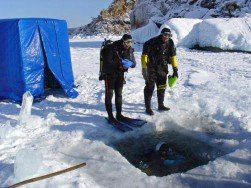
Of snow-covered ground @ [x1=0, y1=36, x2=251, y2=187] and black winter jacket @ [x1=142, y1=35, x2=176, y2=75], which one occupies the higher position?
black winter jacket @ [x1=142, y1=35, x2=176, y2=75]

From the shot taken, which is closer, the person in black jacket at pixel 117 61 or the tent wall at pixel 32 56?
the person in black jacket at pixel 117 61

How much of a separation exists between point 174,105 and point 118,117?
146cm

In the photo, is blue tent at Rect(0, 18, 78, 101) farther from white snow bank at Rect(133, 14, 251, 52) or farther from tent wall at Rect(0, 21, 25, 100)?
white snow bank at Rect(133, 14, 251, 52)

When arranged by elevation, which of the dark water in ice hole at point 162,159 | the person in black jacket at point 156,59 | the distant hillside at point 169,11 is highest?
the distant hillside at point 169,11

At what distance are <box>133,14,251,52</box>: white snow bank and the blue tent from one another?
8.06 metres

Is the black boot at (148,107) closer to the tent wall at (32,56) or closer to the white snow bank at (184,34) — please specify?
the tent wall at (32,56)

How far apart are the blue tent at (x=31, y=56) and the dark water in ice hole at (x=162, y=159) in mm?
3027

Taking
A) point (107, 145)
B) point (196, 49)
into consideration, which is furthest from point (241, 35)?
point (107, 145)

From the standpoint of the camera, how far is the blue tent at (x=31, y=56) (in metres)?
7.39

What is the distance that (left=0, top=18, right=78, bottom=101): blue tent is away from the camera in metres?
7.39

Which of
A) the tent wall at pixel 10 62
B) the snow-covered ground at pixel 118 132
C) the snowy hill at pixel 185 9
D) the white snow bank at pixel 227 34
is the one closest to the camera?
the snow-covered ground at pixel 118 132

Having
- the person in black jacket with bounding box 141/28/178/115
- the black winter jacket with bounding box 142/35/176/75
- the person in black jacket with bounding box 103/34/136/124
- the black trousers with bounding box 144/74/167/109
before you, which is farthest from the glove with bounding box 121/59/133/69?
the black trousers with bounding box 144/74/167/109

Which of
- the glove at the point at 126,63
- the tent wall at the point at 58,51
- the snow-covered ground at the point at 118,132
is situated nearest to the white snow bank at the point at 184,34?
the snow-covered ground at the point at 118,132

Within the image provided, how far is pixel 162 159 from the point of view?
5.15 meters
